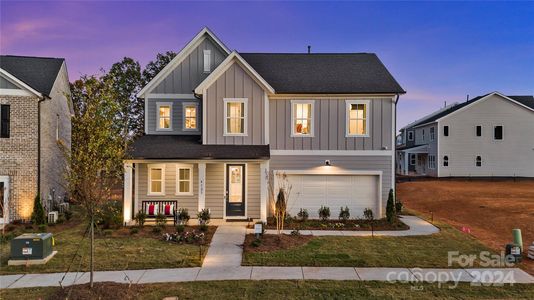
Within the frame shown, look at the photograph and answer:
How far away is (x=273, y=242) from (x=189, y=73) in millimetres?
9876

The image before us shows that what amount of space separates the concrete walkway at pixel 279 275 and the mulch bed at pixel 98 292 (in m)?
0.58

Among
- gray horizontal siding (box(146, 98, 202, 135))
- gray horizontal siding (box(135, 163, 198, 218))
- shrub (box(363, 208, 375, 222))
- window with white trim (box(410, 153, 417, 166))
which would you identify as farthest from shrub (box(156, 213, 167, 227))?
window with white trim (box(410, 153, 417, 166))

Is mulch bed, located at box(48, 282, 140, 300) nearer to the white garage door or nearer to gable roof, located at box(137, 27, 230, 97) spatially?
the white garage door

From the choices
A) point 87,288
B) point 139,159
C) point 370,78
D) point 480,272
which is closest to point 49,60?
point 139,159

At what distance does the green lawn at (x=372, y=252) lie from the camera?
29.0ft

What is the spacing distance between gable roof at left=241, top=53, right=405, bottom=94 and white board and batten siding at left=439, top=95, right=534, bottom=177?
23052 millimetres

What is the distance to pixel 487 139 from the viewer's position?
114 ft

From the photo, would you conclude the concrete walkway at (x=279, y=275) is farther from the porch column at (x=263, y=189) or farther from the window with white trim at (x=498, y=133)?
the window with white trim at (x=498, y=133)

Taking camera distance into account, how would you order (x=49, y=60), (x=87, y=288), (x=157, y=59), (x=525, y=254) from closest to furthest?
(x=87, y=288) < (x=525, y=254) < (x=49, y=60) < (x=157, y=59)

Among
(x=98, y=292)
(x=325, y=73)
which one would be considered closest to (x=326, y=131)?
(x=325, y=73)

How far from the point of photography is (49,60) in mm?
17547

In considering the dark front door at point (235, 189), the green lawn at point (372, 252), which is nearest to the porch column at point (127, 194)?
the dark front door at point (235, 189)

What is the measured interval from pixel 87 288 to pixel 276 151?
9742 mm

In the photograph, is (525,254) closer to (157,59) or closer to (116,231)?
(116,231)
